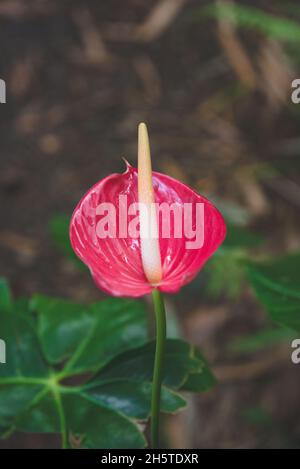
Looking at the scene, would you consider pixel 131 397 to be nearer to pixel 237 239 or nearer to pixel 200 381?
pixel 200 381

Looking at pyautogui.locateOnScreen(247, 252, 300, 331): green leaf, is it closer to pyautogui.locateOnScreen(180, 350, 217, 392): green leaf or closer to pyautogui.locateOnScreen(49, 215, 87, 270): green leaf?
pyautogui.locateOnScreen(180, 350, 217, 392): green leaf

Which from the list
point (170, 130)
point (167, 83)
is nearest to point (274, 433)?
point (170, 130)

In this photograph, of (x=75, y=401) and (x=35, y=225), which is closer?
(x=75, y=401)

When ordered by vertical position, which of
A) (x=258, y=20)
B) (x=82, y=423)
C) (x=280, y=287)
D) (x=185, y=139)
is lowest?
(x=82, y=423)

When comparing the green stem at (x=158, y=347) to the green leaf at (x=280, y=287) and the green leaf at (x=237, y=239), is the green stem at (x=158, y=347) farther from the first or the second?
the green leaf at (x=237, y=239)

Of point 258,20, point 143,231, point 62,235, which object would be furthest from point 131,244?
point 258,20

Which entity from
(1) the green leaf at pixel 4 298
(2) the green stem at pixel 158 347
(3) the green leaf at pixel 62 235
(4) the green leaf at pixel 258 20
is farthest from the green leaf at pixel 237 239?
(4) the green leaf at pixel 258 20

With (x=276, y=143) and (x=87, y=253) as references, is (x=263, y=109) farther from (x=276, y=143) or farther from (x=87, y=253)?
(x=87, y=253)
